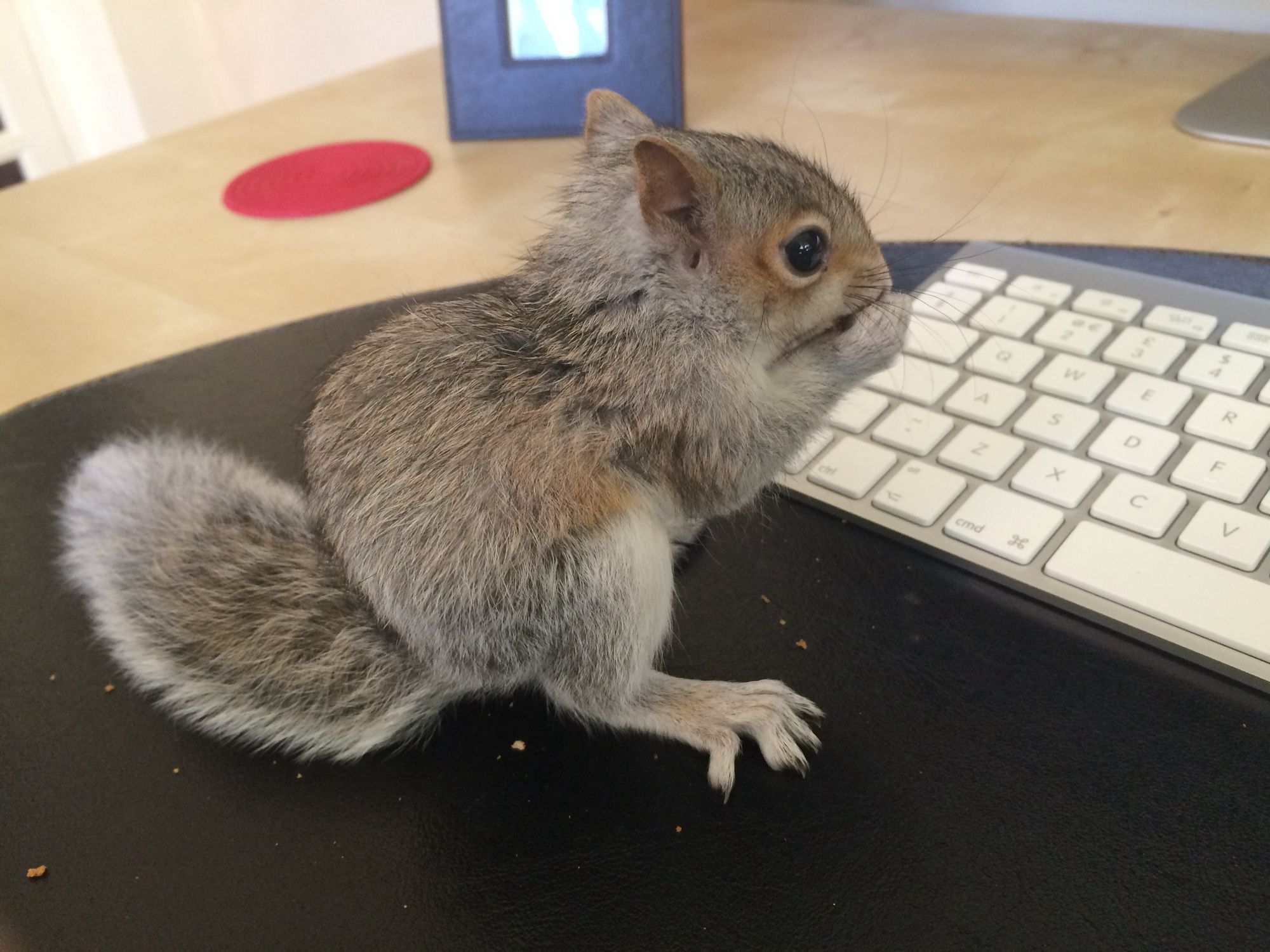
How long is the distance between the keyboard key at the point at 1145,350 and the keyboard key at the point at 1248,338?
28 mm

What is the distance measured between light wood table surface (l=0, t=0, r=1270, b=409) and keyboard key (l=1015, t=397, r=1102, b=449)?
0.28 m

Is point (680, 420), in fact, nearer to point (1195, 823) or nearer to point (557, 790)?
point (557, 790)

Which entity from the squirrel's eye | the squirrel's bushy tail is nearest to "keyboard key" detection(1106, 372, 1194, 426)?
the squirrel's eye

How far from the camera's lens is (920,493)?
596 mm

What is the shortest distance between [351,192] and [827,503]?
738mm

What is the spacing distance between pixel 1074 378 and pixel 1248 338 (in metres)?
0.12

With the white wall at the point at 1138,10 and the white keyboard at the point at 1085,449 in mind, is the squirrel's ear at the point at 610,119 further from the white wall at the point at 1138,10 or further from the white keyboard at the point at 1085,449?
the white wall at the point at 1138,10

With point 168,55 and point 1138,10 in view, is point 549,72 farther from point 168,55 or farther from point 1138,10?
point 168,55

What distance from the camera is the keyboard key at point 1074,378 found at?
25.2 inches

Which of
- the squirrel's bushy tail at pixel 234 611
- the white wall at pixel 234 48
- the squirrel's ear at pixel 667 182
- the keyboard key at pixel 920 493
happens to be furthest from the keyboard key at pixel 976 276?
the white wall at pixel 234 48

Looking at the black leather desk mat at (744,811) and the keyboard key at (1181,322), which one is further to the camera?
the keyboard key at (1181,322)

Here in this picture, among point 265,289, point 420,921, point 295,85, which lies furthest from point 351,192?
point 295,85

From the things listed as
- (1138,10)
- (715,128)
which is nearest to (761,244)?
(715,128)

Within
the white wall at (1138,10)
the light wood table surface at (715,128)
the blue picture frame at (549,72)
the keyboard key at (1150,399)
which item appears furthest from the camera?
the white wall at (1138,10)
